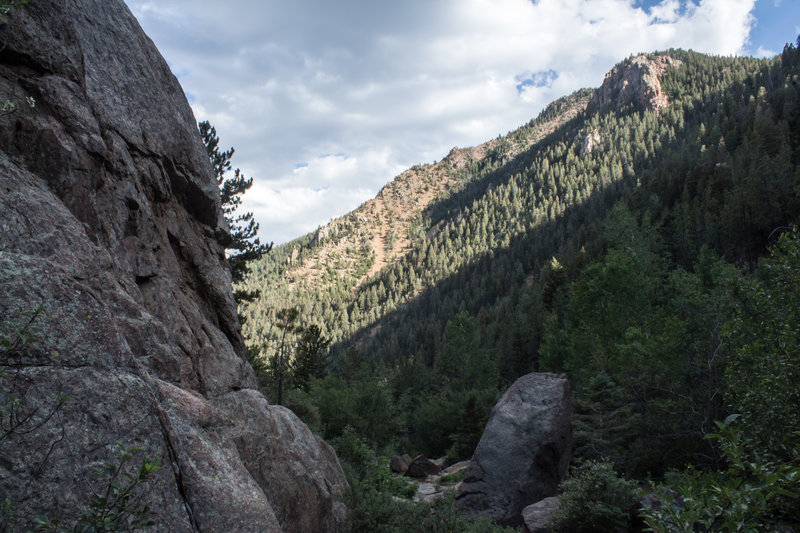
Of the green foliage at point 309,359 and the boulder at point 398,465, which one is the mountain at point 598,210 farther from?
the boulder at point 398,465

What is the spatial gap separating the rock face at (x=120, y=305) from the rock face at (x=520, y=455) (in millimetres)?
6699

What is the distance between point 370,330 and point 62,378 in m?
148

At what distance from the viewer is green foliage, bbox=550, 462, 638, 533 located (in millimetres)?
10578

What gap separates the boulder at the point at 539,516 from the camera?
11.6m

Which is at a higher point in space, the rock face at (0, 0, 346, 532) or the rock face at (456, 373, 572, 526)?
the rock face at (0, 0, 346, 532)

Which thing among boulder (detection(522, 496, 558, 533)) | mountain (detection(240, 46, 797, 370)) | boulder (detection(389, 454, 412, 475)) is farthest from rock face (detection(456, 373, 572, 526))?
mountain (detection(240, 46, 797, 370))

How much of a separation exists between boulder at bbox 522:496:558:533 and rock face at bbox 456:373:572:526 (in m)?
2.55

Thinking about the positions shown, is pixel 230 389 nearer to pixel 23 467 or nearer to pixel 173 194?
pixel 173 194

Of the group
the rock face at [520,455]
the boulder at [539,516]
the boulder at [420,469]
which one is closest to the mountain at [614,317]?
the rock face at [520,455]

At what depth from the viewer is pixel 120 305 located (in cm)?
657

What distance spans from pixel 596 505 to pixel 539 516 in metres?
2.36

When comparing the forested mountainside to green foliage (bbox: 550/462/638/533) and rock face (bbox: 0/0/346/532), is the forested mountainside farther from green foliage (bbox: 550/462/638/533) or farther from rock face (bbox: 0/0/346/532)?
rock face (bbox: 0/0/346/532)

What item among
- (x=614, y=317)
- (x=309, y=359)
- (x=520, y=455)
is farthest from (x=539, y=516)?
(x=309, y=359)

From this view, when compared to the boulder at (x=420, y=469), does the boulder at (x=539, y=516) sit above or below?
above
